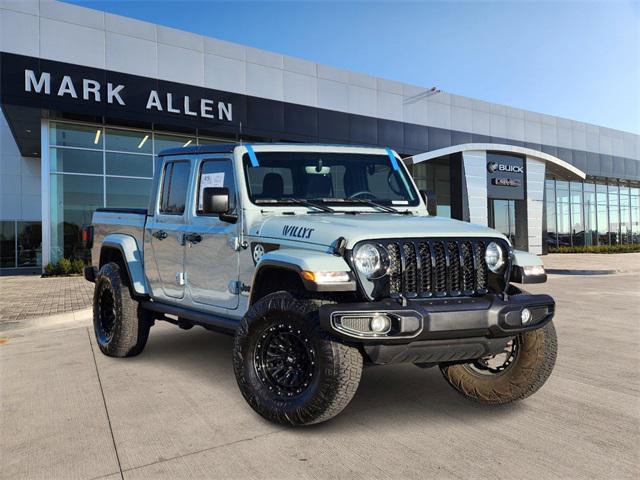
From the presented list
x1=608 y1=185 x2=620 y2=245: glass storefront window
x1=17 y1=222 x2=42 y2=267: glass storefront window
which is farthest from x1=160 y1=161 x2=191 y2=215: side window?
x1=608 y1=185 x2=620 y2=245: glass storefront window

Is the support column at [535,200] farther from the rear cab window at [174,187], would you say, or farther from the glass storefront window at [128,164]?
the rear cab window at [174,187]

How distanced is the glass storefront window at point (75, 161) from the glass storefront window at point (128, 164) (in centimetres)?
33

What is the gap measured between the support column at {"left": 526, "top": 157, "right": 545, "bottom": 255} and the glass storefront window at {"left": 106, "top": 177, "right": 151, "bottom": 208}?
18.6 m

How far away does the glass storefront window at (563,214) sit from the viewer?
34.2 metres

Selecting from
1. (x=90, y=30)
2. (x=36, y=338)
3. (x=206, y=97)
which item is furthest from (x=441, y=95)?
(x=36, y=338)

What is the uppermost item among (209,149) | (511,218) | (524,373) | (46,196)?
(46,196)

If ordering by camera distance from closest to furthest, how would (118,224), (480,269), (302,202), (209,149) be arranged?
(480,269), (302,202), (209,149), (118,224)

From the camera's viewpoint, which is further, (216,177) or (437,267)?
(216,177)

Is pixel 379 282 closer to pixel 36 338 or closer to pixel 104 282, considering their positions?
pixel 104 282

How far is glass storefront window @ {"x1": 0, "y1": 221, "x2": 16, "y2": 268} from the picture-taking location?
2188 cm

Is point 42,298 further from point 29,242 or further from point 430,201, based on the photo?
point 29,242

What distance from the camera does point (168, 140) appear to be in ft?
62.4

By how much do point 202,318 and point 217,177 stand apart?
4.18ft

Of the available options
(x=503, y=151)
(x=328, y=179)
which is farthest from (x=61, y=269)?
(x=503, y=151)
